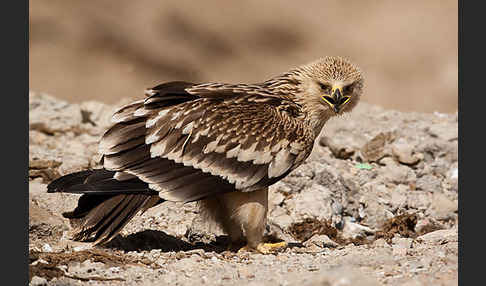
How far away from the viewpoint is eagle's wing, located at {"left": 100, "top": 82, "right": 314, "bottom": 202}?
19.0 feet

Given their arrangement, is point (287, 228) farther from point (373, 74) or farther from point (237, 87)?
point (373, 74)

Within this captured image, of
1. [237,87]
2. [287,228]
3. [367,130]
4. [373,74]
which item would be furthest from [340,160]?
[373,74]

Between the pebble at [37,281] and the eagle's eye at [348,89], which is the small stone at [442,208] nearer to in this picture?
the eagle's eye at [348,89]

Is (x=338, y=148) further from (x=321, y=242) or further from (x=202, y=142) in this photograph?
(x=202, y=142)

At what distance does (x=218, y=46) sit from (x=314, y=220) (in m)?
9.69

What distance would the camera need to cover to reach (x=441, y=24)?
677 inches

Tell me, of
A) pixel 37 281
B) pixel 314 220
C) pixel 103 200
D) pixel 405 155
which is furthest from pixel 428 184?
pixel 37 281

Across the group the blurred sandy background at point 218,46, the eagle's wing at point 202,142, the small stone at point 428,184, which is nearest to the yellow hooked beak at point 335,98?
the eagle's wing at point 202,142

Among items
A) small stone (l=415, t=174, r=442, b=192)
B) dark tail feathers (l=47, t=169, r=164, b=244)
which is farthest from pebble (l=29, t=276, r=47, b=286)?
small stone (l=415, t=174, r=442, b=192)

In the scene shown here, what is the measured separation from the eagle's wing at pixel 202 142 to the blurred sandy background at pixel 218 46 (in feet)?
31.4

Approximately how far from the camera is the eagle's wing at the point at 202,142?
5797mm

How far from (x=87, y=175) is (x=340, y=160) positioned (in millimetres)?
4145

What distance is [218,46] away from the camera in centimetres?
1653

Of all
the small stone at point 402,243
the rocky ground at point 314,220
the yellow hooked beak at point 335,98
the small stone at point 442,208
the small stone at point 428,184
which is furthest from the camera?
the small stone at point 428,184
